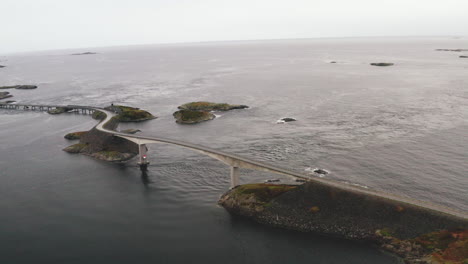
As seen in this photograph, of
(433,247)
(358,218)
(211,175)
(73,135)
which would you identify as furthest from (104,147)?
(433,247)

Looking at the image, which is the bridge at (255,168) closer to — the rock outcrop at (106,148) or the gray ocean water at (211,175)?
the rock outcrop at (106,148)

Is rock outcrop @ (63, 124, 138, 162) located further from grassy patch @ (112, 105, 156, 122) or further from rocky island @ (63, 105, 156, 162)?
grassy patch @ (112, 105, 156, 122)

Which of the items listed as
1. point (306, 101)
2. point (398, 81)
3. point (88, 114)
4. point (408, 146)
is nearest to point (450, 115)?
point (408, 146)

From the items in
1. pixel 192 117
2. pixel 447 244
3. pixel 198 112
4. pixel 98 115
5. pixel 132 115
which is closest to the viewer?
pixel 447 244

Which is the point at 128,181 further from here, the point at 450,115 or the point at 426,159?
the point at 450,115

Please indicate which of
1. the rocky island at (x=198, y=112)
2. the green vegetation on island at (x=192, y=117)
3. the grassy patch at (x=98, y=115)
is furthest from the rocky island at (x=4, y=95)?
the green vegetation on island at (x=192, y=117)

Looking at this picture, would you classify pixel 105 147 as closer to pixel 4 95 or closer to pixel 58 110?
pixel 58 110
